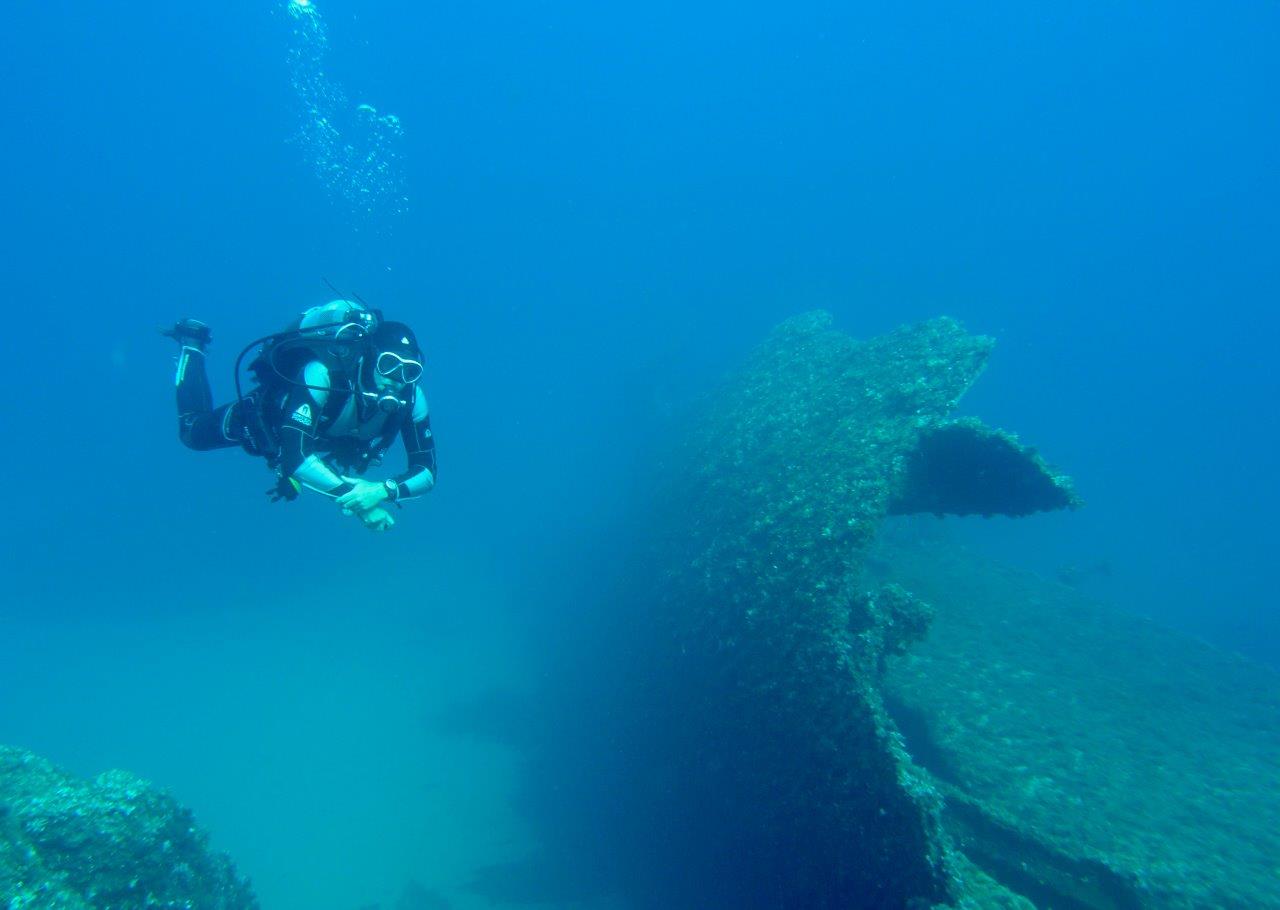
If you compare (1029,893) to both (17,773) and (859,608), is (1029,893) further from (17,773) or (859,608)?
(17,773)

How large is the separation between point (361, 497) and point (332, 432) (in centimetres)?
119

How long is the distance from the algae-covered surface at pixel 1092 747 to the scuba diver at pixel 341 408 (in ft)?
25.2

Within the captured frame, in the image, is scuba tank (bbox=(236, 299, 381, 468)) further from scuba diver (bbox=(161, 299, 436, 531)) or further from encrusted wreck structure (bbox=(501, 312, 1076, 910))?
encrusted wreck structure (bbox=(501, 312, 1076, 910))

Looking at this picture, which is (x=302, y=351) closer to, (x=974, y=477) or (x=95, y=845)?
(x=95, y=845)

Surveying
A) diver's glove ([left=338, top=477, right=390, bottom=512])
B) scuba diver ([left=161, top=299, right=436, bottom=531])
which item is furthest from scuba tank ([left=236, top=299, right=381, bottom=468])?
diver's glove ([left=338, top=477, right=390, bottom=512])

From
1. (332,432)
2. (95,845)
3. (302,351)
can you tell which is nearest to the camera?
(302,351)

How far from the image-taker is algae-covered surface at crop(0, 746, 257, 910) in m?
6.18

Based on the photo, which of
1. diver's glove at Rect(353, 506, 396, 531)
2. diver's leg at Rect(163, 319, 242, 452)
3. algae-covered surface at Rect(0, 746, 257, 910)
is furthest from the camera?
diver's leg at Rect(163, 319, 242, 452)

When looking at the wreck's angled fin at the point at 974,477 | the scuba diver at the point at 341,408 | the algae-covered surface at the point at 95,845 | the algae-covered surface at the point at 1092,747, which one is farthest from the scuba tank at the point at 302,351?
the algae-covered surface at the point at 1092,747

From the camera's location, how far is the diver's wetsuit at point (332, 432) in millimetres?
5555

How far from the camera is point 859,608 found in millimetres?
7238

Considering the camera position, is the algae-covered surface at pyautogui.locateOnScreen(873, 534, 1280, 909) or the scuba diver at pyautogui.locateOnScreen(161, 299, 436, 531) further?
the algae-covered surface at pyautogui.locateOnScreen(873, 534, 1280, 909)

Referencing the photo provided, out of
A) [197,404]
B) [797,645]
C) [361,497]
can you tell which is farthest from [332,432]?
[797,645]

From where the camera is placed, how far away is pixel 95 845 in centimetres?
674
